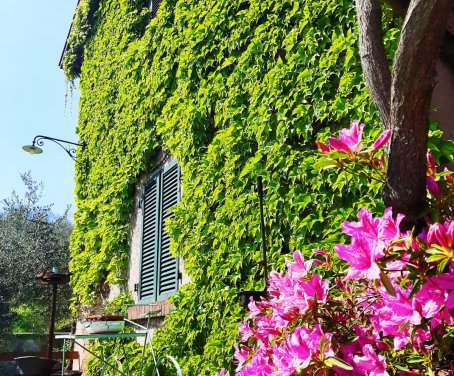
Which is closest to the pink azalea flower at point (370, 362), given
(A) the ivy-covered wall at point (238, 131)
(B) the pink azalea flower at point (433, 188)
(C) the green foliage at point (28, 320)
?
(B) the pink azalea flower at point (433, 188)

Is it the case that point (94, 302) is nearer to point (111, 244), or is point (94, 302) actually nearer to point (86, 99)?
point (111, 244)

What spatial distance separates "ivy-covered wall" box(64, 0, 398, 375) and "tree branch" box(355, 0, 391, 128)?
0.90 m

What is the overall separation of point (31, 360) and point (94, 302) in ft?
7.14

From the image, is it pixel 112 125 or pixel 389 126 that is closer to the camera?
pixel 389 126

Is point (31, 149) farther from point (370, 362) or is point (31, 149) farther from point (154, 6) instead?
point (370, 362)

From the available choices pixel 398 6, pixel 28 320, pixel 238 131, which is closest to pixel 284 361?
pixel 398 6

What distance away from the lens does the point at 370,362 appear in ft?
4.47

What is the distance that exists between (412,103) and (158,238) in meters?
4.26

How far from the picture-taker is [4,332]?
591 inches

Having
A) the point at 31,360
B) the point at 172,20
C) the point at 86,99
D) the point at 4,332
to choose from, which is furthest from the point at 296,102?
the point at 4,332

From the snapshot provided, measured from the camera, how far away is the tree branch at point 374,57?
175 cm

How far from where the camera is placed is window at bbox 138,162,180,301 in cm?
515

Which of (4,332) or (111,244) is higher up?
(111,244)

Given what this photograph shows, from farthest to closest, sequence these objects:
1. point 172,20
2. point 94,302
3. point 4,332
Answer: point 4,332 < point 94,302 < point 172,20
